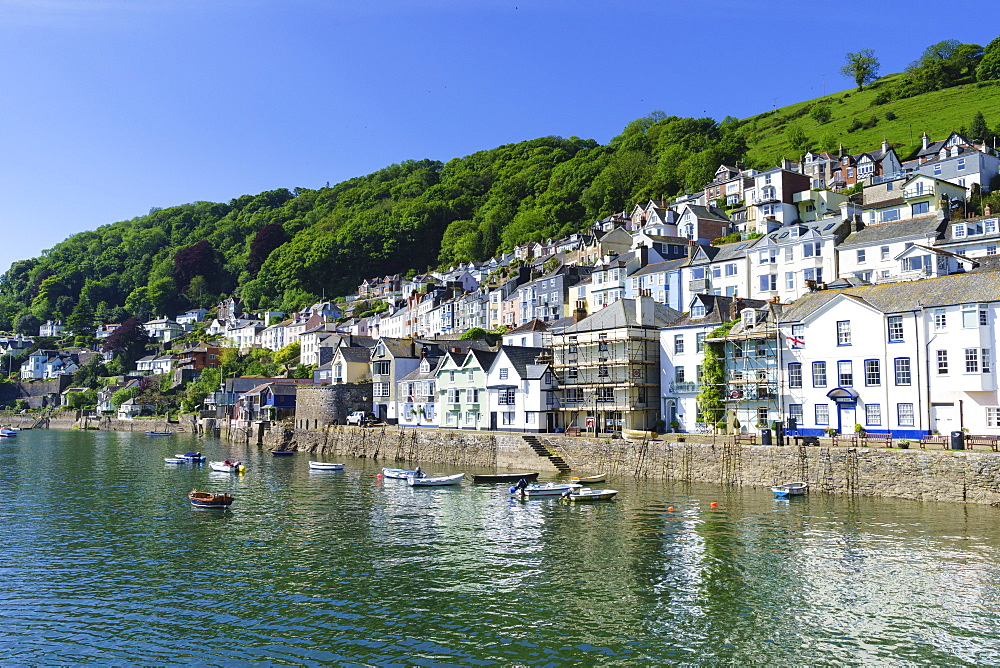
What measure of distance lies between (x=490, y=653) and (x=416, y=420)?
207 feet

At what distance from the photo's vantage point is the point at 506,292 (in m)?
114

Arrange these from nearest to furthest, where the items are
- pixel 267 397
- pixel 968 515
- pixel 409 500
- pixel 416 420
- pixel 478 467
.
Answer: pixel 968 515
pixel 409 500
pixel 478 467
pixel 416 420
pixel 267 397

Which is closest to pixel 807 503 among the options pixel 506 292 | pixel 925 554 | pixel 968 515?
pixel 968 515

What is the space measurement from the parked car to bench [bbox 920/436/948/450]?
2330 inches

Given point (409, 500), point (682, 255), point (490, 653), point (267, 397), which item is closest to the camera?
point (490, 653)

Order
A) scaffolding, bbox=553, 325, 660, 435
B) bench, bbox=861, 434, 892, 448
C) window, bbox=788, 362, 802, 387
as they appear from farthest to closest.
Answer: scaffolding, bbox=553, 325, 660, 435 < window, bbox=788, 362, 802, 387 < bench, bbox=861, 434, 892, 448

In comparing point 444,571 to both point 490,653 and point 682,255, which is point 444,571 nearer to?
point 490,653

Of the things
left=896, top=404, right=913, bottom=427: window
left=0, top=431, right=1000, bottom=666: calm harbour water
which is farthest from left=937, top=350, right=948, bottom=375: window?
left=0, top=431, right=1000, bottom=666: calm harbour water

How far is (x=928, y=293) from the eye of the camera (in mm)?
46844

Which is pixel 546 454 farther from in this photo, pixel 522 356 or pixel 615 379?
pixel 522 356

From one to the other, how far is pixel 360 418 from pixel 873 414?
57.4 m

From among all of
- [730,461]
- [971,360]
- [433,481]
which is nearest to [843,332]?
[971,360]

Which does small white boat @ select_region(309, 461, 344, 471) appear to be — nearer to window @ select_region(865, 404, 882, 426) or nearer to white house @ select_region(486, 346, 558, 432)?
white house @ select_region(486, 346, 558, 432)

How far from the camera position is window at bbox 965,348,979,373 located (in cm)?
4356
